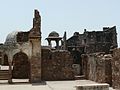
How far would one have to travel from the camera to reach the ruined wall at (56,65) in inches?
933

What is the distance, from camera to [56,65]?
23953mm

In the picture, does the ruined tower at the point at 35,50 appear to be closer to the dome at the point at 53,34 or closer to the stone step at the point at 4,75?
the stone step at the point at 4,75

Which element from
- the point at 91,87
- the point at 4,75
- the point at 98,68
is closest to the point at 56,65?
the point at 4,75

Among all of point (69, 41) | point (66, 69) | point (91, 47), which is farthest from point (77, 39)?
point (66, 69)

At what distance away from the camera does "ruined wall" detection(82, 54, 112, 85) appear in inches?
709

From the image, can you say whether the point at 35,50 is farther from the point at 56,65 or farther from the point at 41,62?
the point at 56,65

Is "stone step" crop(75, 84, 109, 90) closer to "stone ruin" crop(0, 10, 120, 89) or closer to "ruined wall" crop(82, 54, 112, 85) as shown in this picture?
"stone ruin" crop(0, 10, 120, 89)

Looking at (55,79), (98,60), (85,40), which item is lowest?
(55,79)

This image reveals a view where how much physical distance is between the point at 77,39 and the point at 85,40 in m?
2.83

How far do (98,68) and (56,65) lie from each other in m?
→ 5.05

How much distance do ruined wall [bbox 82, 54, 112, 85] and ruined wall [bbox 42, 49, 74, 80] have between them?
1494 mm

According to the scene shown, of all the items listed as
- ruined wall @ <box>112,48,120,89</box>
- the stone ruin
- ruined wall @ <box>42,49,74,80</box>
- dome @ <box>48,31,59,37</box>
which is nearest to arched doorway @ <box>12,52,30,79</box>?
the stone ruin

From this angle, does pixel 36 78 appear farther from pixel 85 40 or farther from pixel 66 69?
pixel 85 40

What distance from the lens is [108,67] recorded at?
17969 mm
